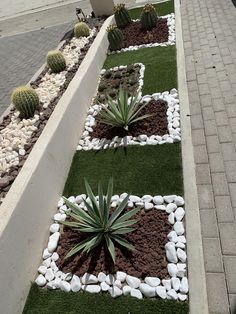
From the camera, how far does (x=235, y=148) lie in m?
5.16

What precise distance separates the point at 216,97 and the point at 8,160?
12.4ft

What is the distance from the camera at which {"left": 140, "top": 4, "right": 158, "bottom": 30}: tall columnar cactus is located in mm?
9273

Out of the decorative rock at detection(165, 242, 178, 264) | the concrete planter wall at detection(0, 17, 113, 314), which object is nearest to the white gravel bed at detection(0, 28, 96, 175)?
the concrete planter wall at detection(0, 17, 113, 314)

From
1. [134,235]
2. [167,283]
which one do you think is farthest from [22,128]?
[167,283]

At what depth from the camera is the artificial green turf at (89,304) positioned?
358cm

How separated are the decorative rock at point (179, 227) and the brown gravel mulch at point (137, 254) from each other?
84 mm

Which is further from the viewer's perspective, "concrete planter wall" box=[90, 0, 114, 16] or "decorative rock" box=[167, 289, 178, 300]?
"concrete planter wall" box=[90, 0, 114, 16]

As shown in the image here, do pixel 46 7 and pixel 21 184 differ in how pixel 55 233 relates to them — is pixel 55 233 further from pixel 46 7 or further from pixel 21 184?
pixel 46 7

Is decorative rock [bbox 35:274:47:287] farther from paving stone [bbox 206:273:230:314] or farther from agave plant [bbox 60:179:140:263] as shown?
paving stone [bbox 206:273:230:314]

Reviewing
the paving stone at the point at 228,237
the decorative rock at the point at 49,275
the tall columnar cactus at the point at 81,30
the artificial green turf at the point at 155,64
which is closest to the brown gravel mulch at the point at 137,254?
the decorative rock at the point at 49,275

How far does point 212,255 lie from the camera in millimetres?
3943

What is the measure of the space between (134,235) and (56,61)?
15.9 feet

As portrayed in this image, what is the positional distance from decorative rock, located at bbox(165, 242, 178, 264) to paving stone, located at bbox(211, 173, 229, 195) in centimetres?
106

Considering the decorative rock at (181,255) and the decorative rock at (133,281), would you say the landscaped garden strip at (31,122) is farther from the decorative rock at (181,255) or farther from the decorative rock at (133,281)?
the decorative rock at (181,255)
